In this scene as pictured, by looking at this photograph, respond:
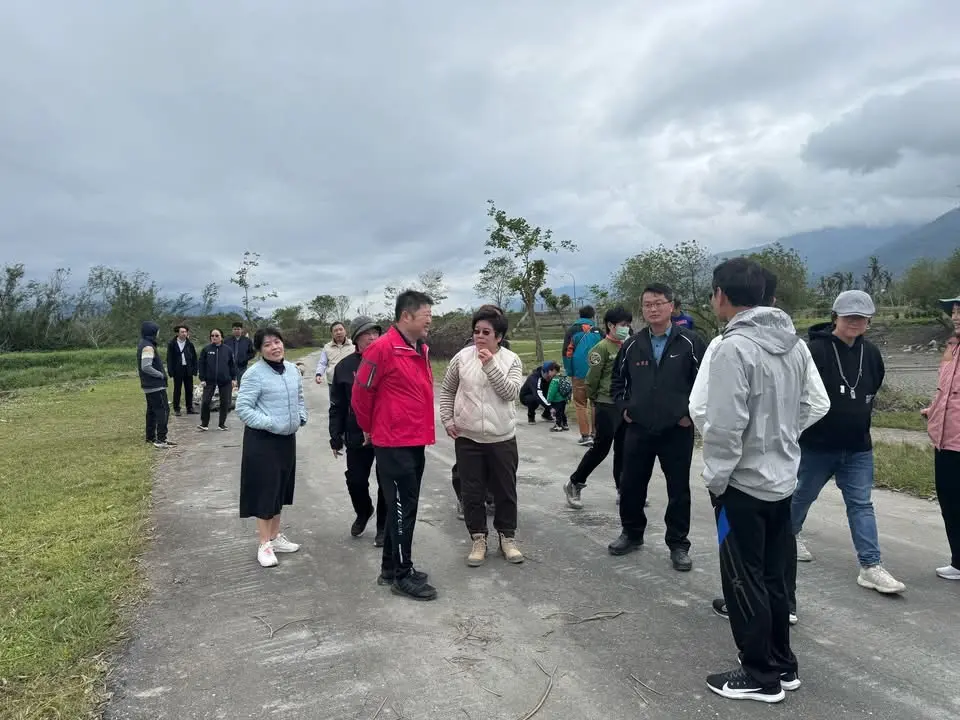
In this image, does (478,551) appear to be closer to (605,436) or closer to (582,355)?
(605,436)

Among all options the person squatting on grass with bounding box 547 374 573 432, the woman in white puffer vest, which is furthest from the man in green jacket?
the person squatting on grass with bounding box 547 374 573 432

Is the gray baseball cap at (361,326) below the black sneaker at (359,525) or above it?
above

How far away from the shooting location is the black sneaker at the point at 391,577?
12.8 feet

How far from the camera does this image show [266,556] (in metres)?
4.43

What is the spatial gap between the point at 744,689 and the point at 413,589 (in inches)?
76.5

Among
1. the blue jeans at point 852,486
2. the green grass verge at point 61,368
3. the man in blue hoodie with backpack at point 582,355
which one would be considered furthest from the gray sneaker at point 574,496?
the green grass verge at point 61,368

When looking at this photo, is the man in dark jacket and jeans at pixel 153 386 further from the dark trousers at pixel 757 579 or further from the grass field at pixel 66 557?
the dark trousers at pixel 757 579

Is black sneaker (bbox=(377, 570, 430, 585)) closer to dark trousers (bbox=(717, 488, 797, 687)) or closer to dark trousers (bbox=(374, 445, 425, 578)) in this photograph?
dark trousers (bbox=(374, 445, 425, 578))

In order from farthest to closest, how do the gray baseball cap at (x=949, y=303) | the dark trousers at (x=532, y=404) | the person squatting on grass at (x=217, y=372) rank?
the person squatting on grass at (x=217, y=372), the dark trousers at (x=532, y=404), the gray baseball cap at (x=949, y=303)

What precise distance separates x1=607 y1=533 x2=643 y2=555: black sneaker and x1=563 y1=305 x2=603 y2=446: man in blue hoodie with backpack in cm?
362

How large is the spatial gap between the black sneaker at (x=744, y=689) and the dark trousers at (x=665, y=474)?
4.99 feet

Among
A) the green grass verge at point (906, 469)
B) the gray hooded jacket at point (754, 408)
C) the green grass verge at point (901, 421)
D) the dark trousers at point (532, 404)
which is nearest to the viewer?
the gray hooded jacket at point (754, 408)

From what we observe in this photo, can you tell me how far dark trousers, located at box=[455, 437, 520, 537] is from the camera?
4379 millimetres

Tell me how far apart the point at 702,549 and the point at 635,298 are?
3241 centimetres
